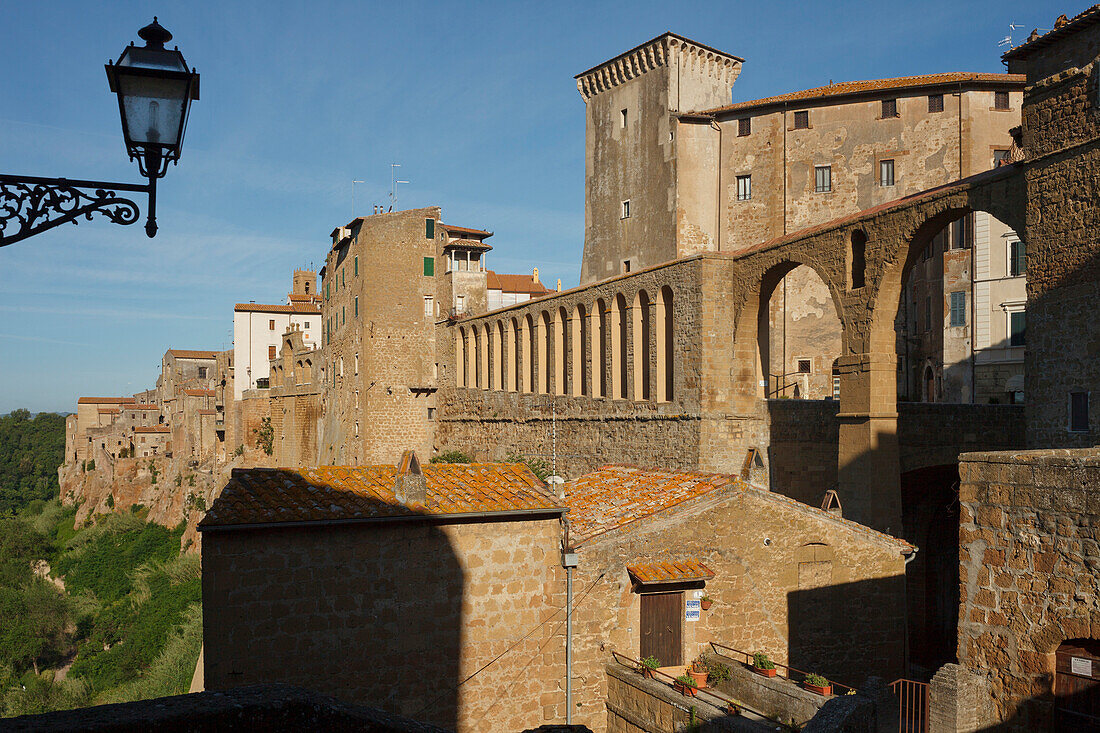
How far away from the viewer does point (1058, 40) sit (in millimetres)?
20203

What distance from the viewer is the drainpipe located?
12148mm

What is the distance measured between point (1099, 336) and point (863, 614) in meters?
5.91

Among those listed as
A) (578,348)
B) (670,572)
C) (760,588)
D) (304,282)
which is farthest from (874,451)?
(304,282)

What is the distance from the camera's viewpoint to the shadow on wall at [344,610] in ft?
34.7

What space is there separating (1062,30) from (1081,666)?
18.4 m

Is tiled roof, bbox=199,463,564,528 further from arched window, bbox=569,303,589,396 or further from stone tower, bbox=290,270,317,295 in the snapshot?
stone tower, bbox=290,270,317,295

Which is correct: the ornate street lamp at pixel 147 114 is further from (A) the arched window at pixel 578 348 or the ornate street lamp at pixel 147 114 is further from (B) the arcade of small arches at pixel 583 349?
(A) the arched window at pixel 578 348

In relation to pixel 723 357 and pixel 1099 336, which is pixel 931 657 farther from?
pixel 1099 336

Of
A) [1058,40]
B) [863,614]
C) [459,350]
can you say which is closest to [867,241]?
[1058,40]

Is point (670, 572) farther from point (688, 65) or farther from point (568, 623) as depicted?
point (688, 65)

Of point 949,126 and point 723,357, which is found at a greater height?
point 949,126


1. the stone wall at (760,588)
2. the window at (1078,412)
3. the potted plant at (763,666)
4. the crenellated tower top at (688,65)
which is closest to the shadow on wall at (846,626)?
the stone wall at (760,588)

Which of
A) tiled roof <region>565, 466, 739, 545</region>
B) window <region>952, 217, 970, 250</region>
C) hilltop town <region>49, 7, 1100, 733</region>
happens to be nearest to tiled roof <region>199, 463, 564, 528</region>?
hilltop town <region>49, 7, 1100, 733</region>

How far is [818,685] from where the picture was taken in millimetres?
11664
